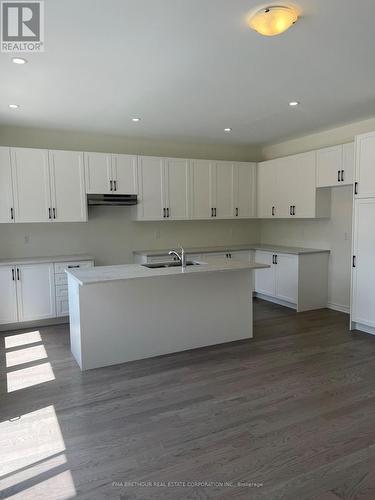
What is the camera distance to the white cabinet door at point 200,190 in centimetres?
604

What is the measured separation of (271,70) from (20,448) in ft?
11.5

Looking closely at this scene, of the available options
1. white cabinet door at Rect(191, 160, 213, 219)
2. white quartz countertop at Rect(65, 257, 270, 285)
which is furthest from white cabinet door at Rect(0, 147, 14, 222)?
white cabinet door at Rect(191, 160, 213, 219)

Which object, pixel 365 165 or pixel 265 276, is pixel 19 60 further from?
pixel 265 276

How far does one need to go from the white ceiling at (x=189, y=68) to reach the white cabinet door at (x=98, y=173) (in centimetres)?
47

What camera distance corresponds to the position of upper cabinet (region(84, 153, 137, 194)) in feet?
17.2

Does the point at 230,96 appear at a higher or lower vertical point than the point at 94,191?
higher

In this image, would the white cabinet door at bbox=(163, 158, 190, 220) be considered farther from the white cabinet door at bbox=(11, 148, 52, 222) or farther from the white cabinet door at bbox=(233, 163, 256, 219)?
the white cabinet door at bbox=(11, 148, 52, 222)

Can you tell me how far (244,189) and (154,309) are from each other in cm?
344

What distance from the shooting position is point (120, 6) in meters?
2.14

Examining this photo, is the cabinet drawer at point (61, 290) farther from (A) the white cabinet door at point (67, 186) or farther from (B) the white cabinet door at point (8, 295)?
(A) the white cabinet door at point (67, 186)

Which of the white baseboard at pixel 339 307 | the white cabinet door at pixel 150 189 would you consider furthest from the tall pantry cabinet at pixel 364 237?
the white cabinet door at pixel 150 189

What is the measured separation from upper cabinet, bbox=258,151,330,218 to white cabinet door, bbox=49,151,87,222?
10.3ft

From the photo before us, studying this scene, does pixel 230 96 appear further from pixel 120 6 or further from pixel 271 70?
pixel 120 6

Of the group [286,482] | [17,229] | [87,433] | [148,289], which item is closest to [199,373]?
[148,289]
